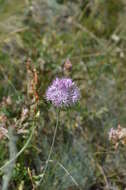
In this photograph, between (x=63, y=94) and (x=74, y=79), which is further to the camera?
(x=74, y=79)

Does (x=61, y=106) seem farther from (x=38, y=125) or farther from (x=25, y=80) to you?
(x=25, y=80)

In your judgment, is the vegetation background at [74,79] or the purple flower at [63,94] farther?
the vegetation background at [74,79]

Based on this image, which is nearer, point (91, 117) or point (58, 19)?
point (91, 117)

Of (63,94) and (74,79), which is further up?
(74,79)

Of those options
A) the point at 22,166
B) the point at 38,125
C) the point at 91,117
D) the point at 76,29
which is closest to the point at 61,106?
the point at 22,166
